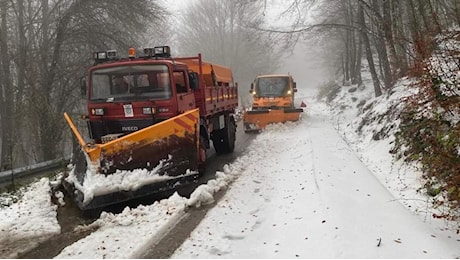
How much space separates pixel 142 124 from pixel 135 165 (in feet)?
4.93

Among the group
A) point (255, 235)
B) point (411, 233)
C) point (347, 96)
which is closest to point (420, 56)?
point (411, 233)

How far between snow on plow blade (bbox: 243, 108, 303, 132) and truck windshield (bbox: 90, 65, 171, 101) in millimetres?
8194

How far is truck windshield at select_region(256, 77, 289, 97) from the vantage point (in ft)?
60.1

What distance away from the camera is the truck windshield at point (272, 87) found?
60.1 feet

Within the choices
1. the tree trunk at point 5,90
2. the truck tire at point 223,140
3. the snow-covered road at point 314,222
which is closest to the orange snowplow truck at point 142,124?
the truck tire at point 223,140

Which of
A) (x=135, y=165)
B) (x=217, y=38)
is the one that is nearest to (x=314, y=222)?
(x=135, y=165)

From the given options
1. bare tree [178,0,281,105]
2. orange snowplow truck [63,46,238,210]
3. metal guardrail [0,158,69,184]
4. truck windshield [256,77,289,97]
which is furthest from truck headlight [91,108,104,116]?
bare tree [178,0,281,105]

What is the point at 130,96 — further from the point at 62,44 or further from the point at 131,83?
the point at 62,44

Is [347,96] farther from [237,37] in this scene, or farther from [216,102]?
[237,37]

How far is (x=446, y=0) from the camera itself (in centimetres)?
945

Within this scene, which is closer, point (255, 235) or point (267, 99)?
point (255, 235)

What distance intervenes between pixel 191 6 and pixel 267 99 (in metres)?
29.7

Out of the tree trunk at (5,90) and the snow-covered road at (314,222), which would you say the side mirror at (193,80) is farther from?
the tree trunk at (5,90)

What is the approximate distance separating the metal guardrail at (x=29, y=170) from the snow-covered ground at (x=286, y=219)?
523 mm
